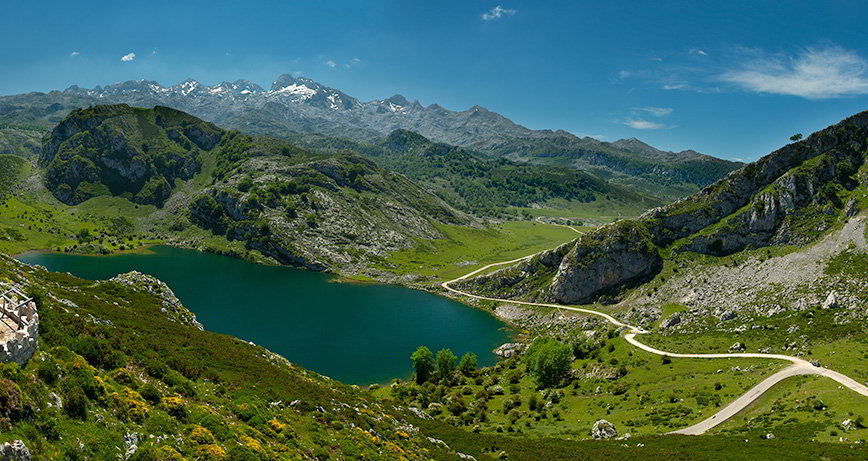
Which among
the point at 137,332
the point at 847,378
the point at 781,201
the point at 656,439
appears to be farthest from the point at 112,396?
the point at 781,201

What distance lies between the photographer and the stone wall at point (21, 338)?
942 inches

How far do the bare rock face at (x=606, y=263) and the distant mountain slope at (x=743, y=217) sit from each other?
1.02 feet

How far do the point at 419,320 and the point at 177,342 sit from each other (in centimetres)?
11684

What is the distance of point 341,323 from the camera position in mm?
151625

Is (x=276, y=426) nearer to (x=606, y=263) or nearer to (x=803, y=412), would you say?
(x=803, y=412)

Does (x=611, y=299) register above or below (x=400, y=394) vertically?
above

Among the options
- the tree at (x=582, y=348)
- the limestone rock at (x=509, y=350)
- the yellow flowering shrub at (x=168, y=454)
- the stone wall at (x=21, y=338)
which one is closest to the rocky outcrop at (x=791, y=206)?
the tree at (x=582, y=348)

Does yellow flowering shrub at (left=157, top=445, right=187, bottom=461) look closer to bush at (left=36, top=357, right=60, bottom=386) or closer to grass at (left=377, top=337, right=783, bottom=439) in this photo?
bush at (left=36, top=357, right=60, bottom=386)

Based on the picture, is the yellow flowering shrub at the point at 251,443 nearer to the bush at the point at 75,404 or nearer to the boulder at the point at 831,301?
the bush at the point at 75,404

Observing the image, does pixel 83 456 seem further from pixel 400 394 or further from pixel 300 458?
pixel 400 394

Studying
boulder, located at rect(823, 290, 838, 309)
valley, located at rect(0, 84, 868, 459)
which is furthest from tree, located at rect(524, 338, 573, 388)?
boulder, located at rect(823, 290, 838, 309)

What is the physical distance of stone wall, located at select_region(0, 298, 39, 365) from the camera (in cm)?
2392

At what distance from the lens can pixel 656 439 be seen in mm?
56969

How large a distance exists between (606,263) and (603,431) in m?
103
